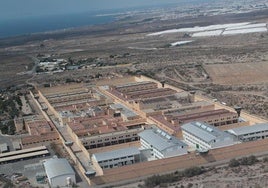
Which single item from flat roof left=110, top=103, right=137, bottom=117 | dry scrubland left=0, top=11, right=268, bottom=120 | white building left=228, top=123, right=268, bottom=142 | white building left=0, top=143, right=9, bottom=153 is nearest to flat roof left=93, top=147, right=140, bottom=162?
white building left=228, top=123, right=268, bottom=142

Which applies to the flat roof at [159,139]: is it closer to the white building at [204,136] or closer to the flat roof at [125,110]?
the white building at [204,136]

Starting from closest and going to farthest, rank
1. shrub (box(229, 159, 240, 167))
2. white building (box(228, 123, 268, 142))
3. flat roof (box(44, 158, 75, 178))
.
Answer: flat roof (box(44, 158, 75, 178)), shrub (box(229, 159, 240, 167)), white building (box(228, 123, 268, 142))

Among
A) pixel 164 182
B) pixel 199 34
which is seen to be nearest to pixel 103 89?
pixel 164 182

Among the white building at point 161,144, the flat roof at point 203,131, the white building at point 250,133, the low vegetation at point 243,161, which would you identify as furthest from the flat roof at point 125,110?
the low vegetation at point 243,161

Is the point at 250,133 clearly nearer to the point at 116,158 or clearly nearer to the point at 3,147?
the point at 116,158

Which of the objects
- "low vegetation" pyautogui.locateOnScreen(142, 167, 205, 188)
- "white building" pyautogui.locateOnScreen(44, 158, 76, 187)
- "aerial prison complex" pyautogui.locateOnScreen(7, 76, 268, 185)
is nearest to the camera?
"low vegetation" pyautogui.locateOnScreen(142, 167, 205, 188)

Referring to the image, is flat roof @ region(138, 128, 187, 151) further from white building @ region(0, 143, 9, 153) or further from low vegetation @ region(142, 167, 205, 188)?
white building @ region(0, 143, 9, 153)

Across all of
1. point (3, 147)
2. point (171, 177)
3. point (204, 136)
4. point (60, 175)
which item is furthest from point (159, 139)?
point (3, 147)
